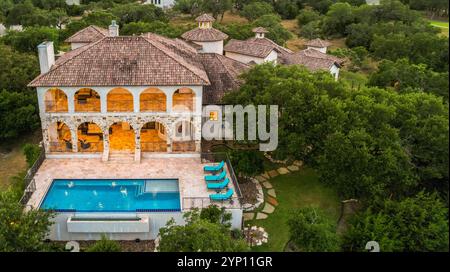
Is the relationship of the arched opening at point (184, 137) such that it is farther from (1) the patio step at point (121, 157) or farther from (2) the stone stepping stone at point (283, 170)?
(2) the stone stepping stone at point (283, 170)

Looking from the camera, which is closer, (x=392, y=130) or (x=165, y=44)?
(x=392, y=130)

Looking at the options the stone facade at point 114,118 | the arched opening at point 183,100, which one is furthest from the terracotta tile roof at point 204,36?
the stone facade at point 114,118

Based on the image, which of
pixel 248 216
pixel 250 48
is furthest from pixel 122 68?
pixel 250 48

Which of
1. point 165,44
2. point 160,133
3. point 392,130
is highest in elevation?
point 165,44

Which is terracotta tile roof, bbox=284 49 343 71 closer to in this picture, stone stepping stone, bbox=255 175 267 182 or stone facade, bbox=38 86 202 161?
stone stepping stone, bbox=255 175 267 182

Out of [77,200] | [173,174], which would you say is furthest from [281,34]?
[77,200]

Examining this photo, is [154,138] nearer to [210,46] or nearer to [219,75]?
[219,75]
